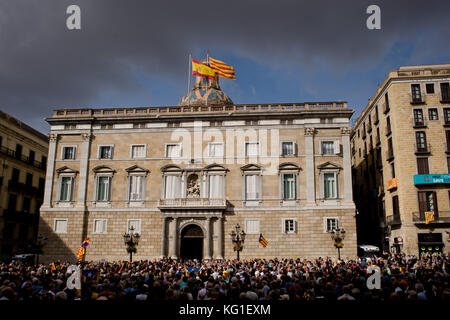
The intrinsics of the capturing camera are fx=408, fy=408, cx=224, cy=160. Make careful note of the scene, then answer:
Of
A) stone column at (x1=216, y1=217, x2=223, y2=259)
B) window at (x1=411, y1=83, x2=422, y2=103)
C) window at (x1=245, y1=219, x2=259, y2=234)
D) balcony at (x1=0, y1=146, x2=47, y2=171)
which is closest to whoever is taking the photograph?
stone column at (x1=216, y1=217, x2=223, y2=259)

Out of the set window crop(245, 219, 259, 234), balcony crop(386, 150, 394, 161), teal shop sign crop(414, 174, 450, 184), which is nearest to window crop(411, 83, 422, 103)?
balcony crop(386, 150, 394, 161)

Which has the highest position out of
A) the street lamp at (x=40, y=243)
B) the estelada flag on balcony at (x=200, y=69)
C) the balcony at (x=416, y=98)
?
the estelada flag on balcony at (x=200, y=69)

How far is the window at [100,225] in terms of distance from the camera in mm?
38688

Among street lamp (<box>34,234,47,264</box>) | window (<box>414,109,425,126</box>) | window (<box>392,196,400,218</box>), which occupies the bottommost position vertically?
street lamp (<box>34,234,47,264</box>)

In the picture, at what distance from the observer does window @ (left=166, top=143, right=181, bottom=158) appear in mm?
39500

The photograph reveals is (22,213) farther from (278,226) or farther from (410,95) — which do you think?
(410,95)

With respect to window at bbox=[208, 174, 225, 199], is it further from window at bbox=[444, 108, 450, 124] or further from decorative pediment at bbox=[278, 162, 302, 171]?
window at bbox=[444, 108, 450, 124]

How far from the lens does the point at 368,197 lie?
46.8 m

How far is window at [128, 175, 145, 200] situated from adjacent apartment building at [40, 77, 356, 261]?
0.10m

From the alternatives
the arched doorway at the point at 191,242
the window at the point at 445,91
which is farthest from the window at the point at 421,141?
the arched doorway at the point at 191,242

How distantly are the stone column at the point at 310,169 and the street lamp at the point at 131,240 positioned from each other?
15.8 meters

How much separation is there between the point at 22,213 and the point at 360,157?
39956 mm

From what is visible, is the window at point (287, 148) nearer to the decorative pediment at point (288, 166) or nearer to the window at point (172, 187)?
the decorative pediment at point (288, 166)
